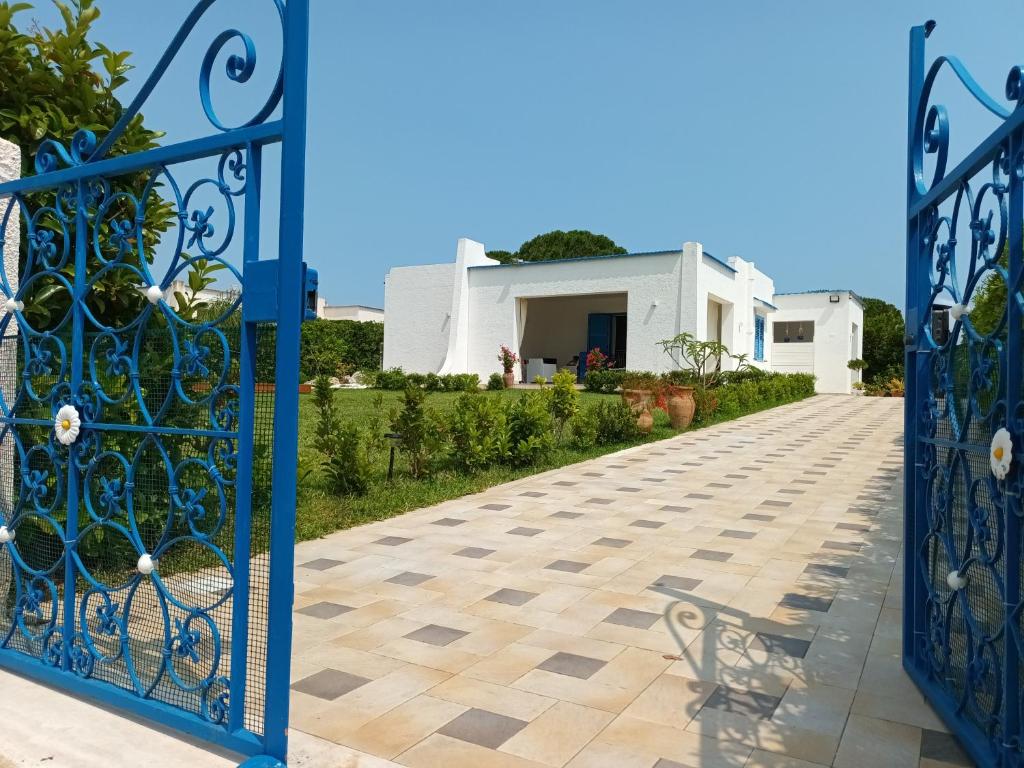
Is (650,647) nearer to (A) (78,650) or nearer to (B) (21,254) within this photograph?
(A) (78,650)

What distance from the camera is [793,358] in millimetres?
30922

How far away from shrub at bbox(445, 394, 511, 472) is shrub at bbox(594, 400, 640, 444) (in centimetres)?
309

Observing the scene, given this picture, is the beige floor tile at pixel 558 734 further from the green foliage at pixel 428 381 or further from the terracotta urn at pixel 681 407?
the green foliage at pixel 428 381

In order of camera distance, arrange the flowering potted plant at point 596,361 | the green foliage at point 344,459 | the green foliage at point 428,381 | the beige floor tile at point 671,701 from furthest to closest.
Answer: the green foliage at point 428,381, the flowering potted plant at point 596,361, the green foliage at point 344,459, the beige floor tile at point 671,701

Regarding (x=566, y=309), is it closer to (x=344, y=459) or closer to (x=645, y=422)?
(x=645, y=422)

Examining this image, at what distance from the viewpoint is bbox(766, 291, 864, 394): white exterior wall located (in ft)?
98.1

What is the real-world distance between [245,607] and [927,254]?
2791mm

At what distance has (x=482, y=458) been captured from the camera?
8.45 metres

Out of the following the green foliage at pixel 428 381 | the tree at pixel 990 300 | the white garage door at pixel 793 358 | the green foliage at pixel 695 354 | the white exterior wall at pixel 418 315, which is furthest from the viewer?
the white garage door at pixel 793 358

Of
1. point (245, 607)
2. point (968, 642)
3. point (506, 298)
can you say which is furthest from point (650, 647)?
point (506, 298)

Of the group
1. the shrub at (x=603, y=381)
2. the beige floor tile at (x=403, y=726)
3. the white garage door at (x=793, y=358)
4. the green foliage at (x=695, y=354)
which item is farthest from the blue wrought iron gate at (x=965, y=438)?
the white garage door at (x=793, y=358)

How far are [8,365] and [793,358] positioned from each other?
1211 inches

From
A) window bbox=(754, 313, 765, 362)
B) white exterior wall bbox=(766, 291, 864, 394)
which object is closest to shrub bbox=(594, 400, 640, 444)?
window bbox=(754, 313, 765, 362)

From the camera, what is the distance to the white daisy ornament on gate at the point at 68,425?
2.83 meters
